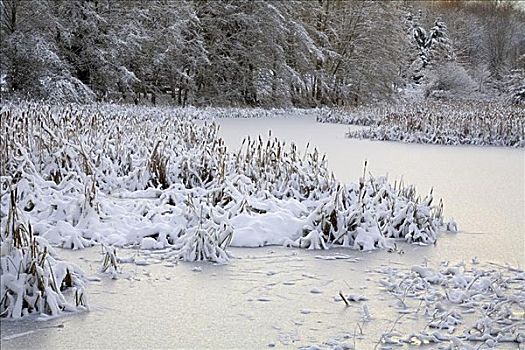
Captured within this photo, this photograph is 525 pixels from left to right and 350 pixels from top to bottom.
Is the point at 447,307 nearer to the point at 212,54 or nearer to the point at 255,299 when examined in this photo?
the point at 255,299

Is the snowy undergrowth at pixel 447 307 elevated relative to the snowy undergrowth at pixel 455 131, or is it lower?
lower

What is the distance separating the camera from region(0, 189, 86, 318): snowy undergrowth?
3354mm

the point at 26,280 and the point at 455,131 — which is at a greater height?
the point at 455,131

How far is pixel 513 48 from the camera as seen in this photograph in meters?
50.2

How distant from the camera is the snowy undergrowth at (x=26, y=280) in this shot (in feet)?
11.0

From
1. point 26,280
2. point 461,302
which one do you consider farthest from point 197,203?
point 461,302

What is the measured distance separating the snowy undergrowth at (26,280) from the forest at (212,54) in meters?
16.8

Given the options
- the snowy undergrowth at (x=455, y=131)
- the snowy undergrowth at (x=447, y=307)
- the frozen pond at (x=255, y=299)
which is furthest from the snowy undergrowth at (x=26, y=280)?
the snowy undergrowth at (x=455, y=131)

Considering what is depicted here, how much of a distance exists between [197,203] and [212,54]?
20300 mm

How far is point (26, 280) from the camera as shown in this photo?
133 inches

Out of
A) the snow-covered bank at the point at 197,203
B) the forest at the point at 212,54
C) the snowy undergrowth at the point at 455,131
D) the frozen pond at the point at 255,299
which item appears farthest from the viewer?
the forest at the point at 212,54

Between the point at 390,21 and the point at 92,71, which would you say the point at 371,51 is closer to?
the point at 390,21

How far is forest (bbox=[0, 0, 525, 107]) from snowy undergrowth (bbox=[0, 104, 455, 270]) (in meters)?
13.3

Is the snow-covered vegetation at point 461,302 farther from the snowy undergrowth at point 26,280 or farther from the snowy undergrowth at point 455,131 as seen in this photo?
the snowy undergrowth at point 455,131
